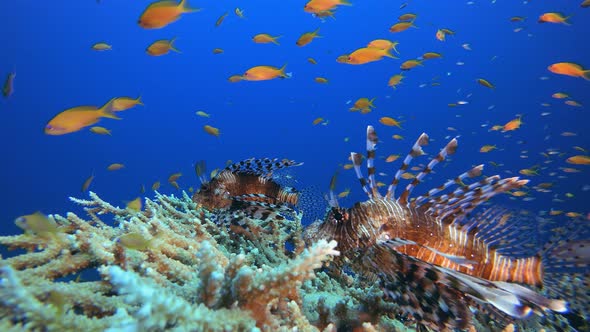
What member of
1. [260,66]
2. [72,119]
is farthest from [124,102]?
[260,66]

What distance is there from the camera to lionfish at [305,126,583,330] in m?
1.94

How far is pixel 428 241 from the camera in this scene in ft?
Result: 8.04

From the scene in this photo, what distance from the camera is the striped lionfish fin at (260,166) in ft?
14.0

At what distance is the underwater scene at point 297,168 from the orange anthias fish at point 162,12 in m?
0.03

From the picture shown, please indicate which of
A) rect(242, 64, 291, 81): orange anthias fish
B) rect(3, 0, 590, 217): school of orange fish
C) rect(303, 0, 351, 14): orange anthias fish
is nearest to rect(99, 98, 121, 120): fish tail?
rect(3, 0, 590, 217): school of orange fish

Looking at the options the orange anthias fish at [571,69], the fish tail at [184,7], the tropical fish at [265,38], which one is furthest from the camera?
the tropical fish at [265,38]

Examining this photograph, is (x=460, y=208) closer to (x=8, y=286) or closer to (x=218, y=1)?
(x=8, y=286)

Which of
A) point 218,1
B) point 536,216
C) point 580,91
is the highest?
point 218,1

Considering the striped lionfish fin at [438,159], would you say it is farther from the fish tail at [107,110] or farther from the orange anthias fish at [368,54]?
the orange anthias fish at [368,54]

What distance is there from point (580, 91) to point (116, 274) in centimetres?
6749

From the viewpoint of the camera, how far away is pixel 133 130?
6369 cm

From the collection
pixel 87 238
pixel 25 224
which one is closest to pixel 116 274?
pixel 87 238

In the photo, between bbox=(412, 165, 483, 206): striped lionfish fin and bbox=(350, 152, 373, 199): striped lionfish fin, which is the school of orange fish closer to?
bbox=(412, 165, 483, 206): striped lionfish fin

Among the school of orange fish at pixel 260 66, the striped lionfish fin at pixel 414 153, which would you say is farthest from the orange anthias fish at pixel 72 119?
the striped lionfish fin at pixel 414 153
